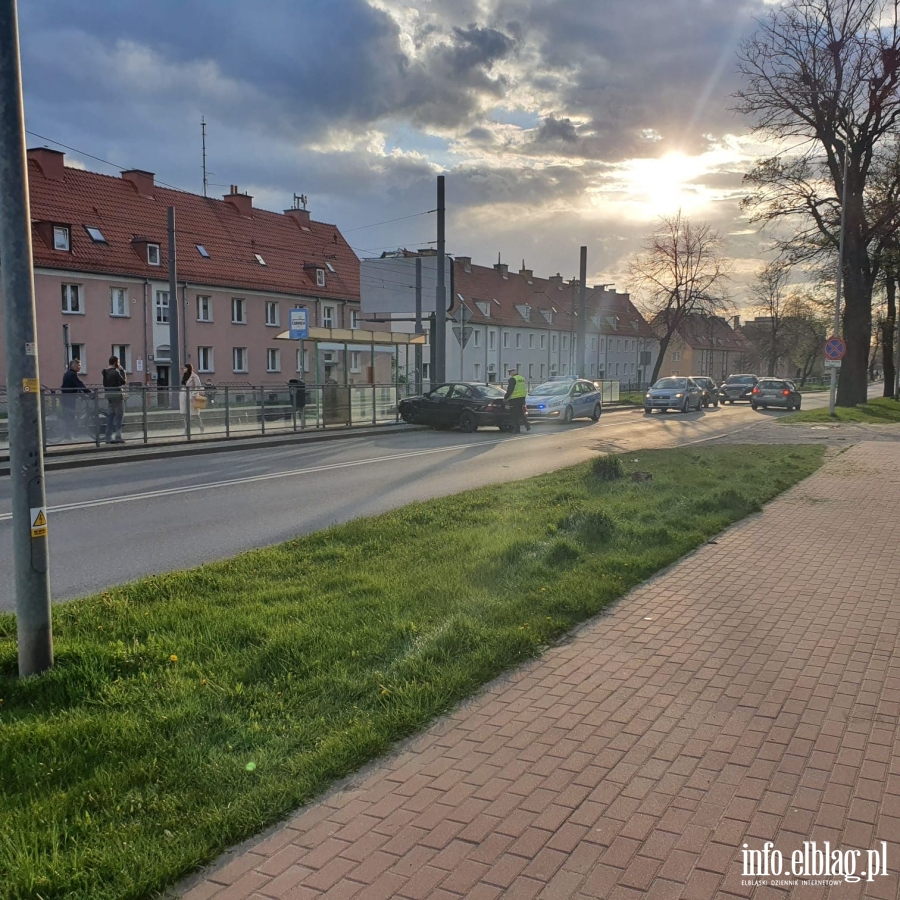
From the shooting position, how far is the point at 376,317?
4747 cm

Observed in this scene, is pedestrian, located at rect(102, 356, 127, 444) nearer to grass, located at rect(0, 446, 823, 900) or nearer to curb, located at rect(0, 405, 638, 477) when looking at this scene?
curb, located at rect(0, 405, 638, 477)

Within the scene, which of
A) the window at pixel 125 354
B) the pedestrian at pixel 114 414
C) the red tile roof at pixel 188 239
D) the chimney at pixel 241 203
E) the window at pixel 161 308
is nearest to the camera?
the pedestrian at pixel 114 414

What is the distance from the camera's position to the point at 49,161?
40.4m

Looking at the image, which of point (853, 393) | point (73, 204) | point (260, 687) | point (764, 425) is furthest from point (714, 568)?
point (73, 204)

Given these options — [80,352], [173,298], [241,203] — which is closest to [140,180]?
[241,203]

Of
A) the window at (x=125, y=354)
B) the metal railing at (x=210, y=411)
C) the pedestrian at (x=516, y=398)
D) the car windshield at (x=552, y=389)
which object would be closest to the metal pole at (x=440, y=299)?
the metal railing at (x=210, y=411)

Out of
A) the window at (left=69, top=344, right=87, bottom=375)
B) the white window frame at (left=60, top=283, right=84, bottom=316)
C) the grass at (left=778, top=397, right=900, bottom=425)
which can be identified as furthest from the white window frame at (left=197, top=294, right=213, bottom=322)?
the grass at (left=778, top=397, right=900, bottom=425)

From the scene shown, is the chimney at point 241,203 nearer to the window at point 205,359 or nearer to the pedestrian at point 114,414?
the window at point 205,359

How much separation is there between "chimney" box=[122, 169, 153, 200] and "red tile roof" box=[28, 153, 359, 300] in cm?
36

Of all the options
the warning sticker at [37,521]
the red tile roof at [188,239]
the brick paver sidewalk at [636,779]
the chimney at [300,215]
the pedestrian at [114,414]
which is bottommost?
the brick paver sidewalk at [636,779]

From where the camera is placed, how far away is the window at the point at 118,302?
3972cm

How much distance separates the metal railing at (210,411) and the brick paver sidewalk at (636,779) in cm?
1327

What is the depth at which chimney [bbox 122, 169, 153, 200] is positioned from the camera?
45312 mm

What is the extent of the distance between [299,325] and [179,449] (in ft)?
26.2
